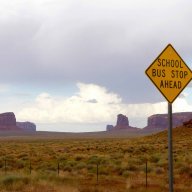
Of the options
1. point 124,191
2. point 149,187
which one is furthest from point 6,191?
point 149,187

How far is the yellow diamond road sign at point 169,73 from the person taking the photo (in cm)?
879

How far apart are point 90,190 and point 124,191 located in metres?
1.46

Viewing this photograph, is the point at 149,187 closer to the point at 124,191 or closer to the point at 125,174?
the point at 124,191

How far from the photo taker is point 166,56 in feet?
29.2

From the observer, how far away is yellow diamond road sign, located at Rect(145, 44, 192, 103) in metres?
8.79

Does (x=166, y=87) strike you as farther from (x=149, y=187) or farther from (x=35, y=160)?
(x=35, y=160)

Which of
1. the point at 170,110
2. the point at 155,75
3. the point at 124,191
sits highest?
the point at 155,75

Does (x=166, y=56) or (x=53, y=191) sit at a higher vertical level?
(x=166, y=56)

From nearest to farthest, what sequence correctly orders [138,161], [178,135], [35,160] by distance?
1. [138,161]
2. [35,160]
3. [178,135]

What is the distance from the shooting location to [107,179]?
24.4 metres

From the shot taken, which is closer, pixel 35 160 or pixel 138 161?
pixel 138 161

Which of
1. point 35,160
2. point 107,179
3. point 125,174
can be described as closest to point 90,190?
point 107,179

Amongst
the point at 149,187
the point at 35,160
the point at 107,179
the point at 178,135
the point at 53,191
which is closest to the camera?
the point at 53,191

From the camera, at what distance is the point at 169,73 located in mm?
8875
